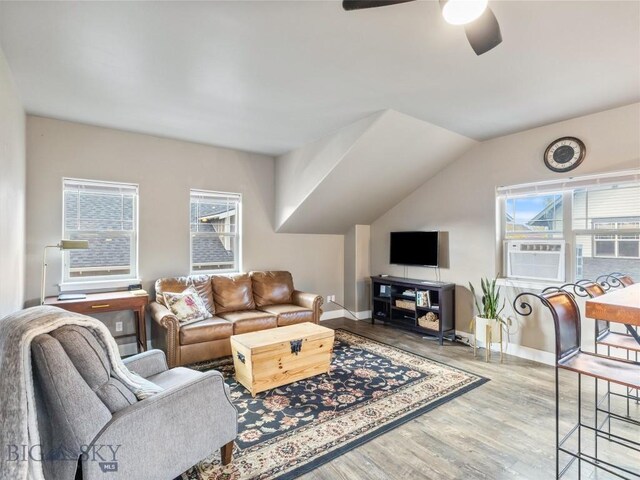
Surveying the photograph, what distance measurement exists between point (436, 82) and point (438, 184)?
2.08 metres

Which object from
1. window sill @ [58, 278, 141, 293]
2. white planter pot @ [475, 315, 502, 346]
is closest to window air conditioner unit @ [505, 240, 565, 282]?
white planter pot @ [475, 315, 502, 346]

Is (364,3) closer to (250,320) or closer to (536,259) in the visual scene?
(250,320)

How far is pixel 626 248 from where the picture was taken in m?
3.09

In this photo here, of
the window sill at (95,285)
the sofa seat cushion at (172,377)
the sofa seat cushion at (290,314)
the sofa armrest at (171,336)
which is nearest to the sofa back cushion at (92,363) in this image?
the sofa seat cushion at (172,377)

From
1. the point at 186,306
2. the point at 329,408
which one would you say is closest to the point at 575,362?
the point at 329,408

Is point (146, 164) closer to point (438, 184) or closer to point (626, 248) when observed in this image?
point (438, 184)

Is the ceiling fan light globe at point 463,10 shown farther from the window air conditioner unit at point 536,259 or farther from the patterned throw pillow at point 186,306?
the patterned throw pillow at point 186,306

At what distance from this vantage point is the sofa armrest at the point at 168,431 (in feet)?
4.55

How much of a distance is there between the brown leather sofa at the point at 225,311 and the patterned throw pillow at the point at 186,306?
75mm

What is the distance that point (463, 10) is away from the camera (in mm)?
1481

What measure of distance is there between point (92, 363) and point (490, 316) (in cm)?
366

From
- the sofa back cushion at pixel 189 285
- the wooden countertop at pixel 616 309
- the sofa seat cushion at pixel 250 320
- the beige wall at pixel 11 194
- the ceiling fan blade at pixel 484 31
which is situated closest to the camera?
the wooden countertop at pixel 616 309

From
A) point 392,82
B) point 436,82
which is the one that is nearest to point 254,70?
point 392,82

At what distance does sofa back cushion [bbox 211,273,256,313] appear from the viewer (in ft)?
13.2
